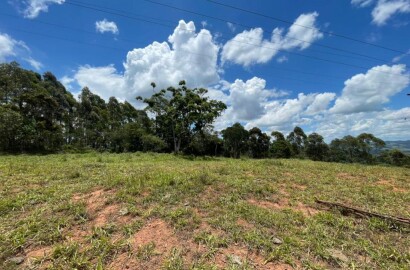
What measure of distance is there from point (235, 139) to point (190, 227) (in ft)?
136

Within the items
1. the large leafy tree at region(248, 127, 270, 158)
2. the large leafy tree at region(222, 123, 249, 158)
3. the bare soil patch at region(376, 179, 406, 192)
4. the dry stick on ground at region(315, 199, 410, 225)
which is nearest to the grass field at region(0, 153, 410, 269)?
the dry stick on ground at region(315, 199, 410, 225)

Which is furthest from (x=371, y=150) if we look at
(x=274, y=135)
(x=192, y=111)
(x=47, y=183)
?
(x=47, y=183)

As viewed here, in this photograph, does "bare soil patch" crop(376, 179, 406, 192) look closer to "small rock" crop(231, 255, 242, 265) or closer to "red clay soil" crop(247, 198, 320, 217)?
"red clay soil" crop(247, 198, 320, 217)

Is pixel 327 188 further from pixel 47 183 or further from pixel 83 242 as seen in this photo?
pixel 47 183

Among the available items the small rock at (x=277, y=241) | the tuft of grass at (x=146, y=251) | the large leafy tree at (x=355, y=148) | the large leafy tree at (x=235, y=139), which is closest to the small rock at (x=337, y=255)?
the small rock at (x=277, y=241)

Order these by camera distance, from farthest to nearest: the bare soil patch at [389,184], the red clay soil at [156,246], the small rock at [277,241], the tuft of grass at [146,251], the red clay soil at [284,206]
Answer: the bare soil patch at [389,184], the red clay soil at [284,206], the small rock at [277,241], the tuft of grass at [146,251], the red clay soil at [156,246]

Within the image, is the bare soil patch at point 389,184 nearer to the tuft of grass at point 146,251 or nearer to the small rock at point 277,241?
the small rock at point 277,241

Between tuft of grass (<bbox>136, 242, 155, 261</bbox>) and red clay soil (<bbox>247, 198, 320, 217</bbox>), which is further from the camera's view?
red clay soil (<bbox>247, 198, 320, 217</bbox>)

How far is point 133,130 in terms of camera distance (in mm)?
38062

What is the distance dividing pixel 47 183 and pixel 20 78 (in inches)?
1320

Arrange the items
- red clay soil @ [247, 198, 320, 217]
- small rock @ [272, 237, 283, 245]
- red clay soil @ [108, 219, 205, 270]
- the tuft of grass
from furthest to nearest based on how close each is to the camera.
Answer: red clay soil @ [247, 198, 320, 217]
small rock @ [272, 237, 283, 245]
the tuft of grass
red clay soil @ [108, 219, 205, 270]

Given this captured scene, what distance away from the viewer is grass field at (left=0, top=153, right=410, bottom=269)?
3.88 m

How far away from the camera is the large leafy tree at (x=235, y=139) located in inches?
1759

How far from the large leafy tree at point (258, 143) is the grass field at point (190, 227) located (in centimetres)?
3899
